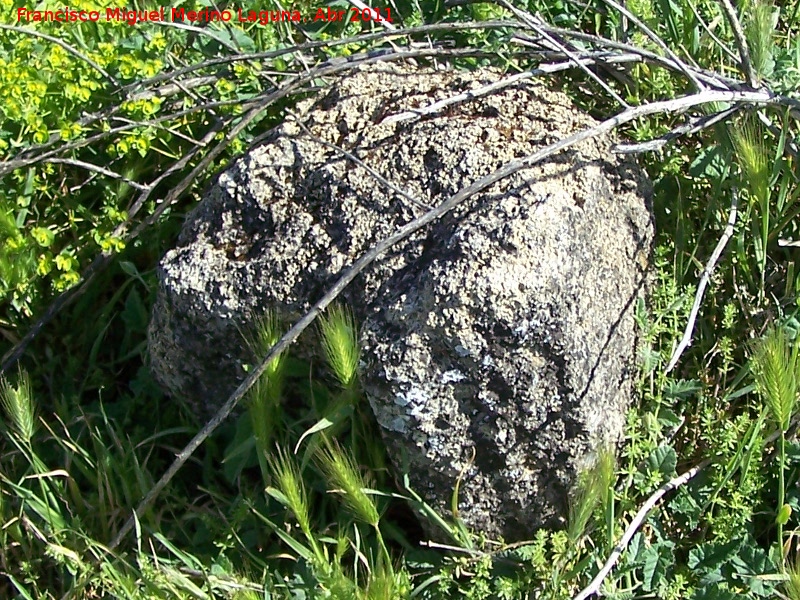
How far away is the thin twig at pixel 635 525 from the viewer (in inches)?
71.5

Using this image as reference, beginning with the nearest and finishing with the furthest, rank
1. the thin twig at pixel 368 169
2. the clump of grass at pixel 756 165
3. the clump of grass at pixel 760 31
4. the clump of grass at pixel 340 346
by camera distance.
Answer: the clump of grass at pixel 340 346 → the thin twig at pixel 368 169 → the clump of grass at pixel 756 165 → the clump of grass at pixel 760 31

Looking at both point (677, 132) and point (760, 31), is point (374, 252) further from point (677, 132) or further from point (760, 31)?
point (760, 31)

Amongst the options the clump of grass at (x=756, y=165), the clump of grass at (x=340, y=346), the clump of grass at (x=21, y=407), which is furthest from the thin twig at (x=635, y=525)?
the clump of grass at (x=21, y=407)

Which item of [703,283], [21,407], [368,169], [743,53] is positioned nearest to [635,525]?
[703,283]

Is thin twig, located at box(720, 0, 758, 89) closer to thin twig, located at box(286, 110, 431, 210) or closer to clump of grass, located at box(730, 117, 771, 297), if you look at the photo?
clump of grass, located at box(730, 117, 771, 297)

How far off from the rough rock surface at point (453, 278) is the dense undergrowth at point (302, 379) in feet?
0.29

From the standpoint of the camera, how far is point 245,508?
1.96 m

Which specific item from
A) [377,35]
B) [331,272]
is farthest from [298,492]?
[377,35]

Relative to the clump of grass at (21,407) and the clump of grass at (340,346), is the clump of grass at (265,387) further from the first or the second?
the clump of grass at (21,407)

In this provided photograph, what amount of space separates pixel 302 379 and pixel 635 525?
2.48 ft

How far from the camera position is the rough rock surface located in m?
1.72

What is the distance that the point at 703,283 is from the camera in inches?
81.4

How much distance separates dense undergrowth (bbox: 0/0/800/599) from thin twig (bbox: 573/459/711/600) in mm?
15

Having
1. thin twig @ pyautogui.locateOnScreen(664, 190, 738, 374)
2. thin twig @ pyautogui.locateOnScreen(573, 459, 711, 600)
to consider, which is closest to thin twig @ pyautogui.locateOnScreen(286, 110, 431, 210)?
thin twig @ pyautogui.locateOnScreen(664, 190, 738, 374)
